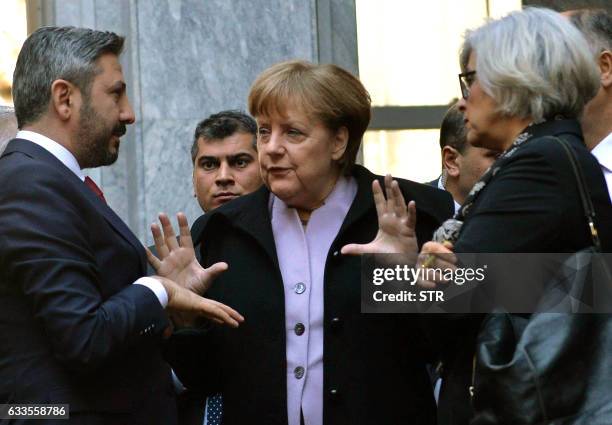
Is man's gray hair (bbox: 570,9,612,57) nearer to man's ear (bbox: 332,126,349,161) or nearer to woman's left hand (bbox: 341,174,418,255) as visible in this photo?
man's ear (bbox: 332,126,349,161)

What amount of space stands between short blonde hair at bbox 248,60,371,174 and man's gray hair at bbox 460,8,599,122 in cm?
88

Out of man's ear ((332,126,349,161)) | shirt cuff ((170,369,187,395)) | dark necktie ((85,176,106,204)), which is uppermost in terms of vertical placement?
man's ear ((332,126,349,161))

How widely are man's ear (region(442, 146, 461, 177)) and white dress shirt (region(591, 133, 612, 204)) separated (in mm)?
1501

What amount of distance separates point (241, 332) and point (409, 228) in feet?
2.37

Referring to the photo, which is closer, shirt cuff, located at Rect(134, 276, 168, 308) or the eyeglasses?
the eyeglasses

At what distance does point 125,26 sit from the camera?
23.4 feet

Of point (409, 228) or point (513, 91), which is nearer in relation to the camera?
point (513, 91)

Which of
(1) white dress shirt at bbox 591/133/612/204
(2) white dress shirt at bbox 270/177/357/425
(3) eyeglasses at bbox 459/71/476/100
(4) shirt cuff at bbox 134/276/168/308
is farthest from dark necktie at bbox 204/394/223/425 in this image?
(1) white dress shirt at bbox 591/133/612/204

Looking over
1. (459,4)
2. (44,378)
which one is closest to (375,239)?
(44,378)

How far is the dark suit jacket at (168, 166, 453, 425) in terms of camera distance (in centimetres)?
471

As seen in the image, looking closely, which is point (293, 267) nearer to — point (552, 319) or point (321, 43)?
point (552, 319)

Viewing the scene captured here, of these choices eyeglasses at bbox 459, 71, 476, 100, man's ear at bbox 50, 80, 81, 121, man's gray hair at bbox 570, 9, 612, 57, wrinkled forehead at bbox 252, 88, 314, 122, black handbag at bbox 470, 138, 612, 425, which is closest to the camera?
black handbag at bbox 470, 138, 612, 425

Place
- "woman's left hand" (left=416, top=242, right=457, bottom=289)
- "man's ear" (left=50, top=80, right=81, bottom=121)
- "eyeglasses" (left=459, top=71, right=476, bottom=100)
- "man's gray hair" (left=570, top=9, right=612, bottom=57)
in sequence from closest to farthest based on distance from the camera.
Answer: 1. "woman's left hand" (left=416, top=242, right=457, bottom=289)
2. "eyeglasses" (left=459, top=71, right=476, bottom=100)
3. "man's ear" (left=50, top=80, right=81, bottom=121)
4. "man's gray hair" (left=570, top=9, right=612, bottom=57)

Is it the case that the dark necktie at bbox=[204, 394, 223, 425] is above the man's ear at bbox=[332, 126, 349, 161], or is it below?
below
